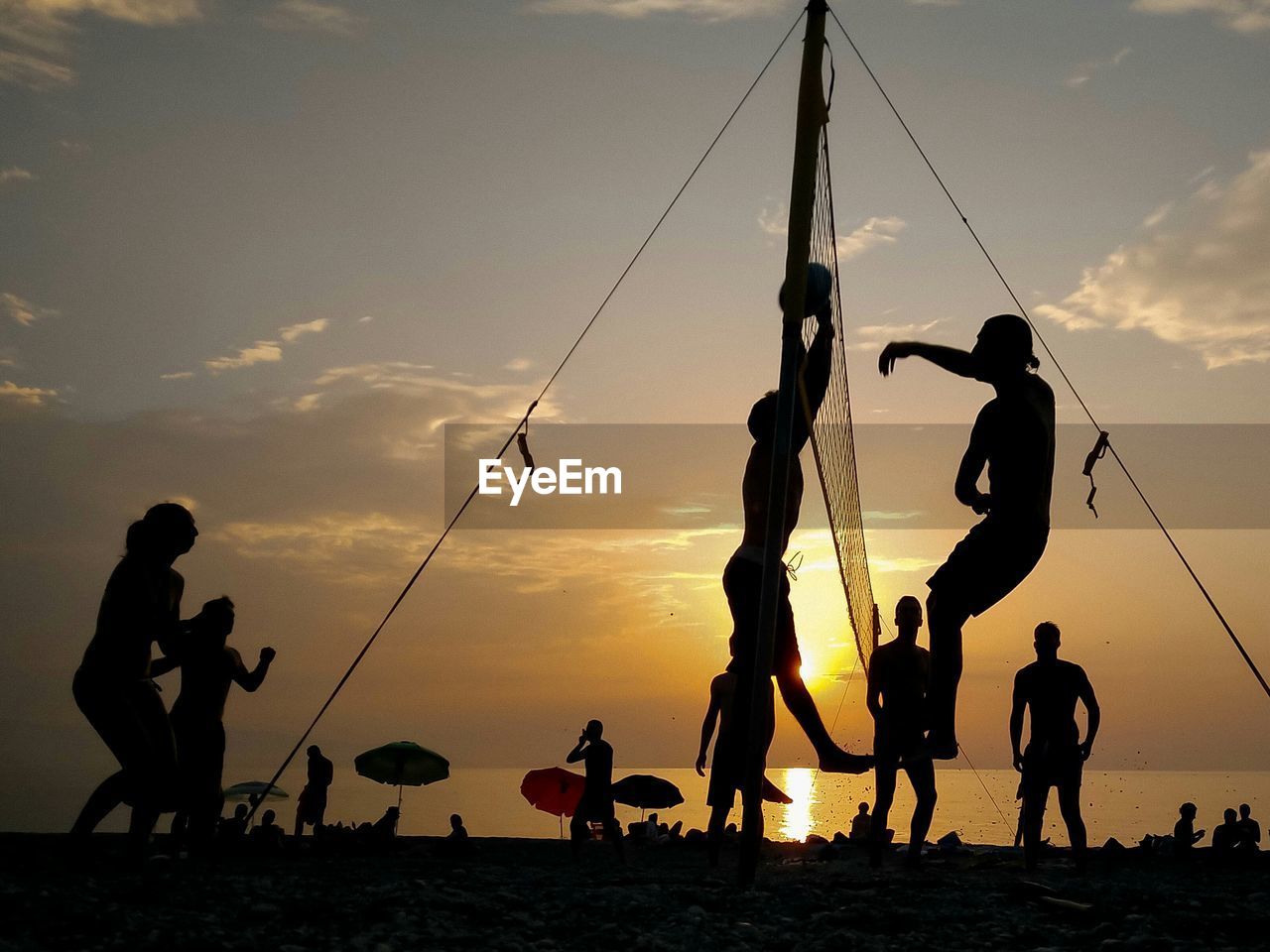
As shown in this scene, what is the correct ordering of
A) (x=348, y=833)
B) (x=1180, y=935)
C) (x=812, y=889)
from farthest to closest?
(x=348, y=833) → (x=812, y=889) → (x=1180, y=935)

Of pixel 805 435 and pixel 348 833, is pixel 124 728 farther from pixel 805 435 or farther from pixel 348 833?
pixel 348 833

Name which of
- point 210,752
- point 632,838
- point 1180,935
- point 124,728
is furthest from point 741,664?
point 632,838

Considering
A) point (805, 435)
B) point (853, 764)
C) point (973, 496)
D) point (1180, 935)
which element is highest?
point (805, 435)

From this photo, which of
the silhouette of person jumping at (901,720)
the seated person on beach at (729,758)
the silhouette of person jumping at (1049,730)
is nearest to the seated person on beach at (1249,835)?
the silhouette of person jumping at (1049,730)

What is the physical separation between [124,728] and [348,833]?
8.96 metres

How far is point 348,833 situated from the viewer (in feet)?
49.6

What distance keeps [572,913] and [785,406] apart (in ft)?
9.01

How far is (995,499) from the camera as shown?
6.24m

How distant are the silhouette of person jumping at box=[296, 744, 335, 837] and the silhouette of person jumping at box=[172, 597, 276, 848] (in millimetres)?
7851

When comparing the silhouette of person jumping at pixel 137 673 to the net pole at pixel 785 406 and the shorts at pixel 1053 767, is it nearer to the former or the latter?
the net pole at pixel 785 406

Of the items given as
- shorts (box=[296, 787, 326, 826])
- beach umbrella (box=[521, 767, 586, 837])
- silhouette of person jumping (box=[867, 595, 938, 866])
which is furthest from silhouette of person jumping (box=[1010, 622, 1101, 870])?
shorts (box=[296, 787, 326, 826])

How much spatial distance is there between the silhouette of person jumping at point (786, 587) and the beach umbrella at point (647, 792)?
13355 mm

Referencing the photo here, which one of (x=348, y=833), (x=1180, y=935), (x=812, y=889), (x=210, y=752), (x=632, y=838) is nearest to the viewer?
(x=1180, y=935)

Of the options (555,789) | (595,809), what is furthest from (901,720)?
(555,789)
